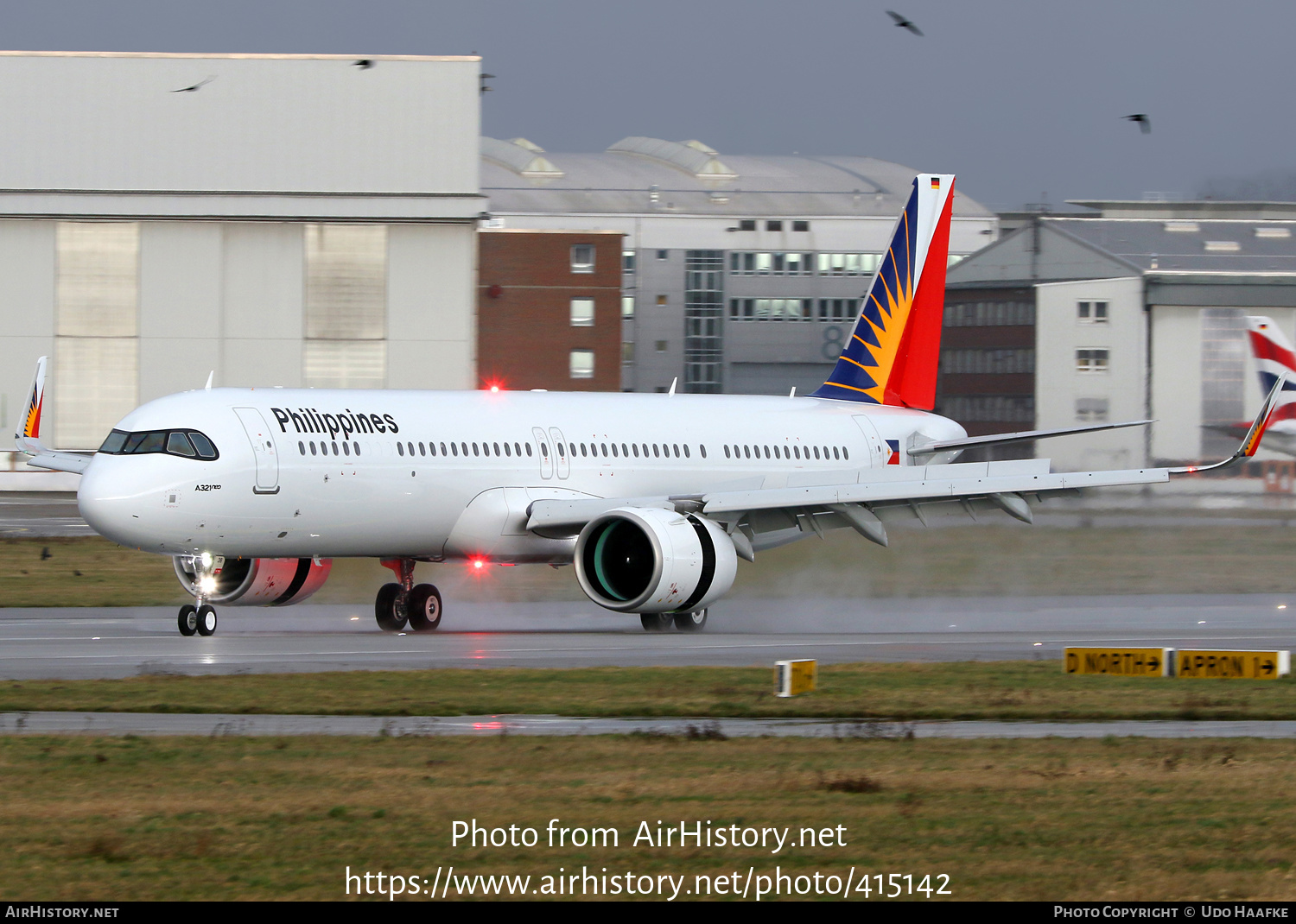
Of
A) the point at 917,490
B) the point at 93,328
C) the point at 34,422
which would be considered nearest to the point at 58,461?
the point at 34,422

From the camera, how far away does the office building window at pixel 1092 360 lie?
99125 mm

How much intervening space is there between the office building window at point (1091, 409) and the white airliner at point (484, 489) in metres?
66.2

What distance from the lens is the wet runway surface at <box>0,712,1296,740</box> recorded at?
16531 mm

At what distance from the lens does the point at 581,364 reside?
9544 centimetres

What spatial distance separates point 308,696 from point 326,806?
22.3ft

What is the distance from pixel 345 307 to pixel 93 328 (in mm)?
9629

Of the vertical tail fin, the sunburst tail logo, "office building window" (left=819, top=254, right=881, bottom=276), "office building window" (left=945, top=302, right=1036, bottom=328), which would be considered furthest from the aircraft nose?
"office building window" (left=819, top=254, right=881, bottom=276)

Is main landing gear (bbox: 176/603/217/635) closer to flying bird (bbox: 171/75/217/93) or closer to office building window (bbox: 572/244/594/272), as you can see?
flying bird (bbox: 171/75/217/93)

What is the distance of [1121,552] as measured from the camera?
39250mm

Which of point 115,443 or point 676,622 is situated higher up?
point 115,443

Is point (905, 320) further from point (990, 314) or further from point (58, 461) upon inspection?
point (990, 314)

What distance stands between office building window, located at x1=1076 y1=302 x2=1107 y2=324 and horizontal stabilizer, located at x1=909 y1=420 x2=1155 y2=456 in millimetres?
64382

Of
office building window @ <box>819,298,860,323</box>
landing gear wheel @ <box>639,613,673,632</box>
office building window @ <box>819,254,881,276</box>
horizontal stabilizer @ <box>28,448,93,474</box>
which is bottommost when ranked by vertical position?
landing gear wheel @ <box>639,613,673,632</box>

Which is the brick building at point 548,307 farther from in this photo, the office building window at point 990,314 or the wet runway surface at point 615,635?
the wet runway surface at point 615,635
